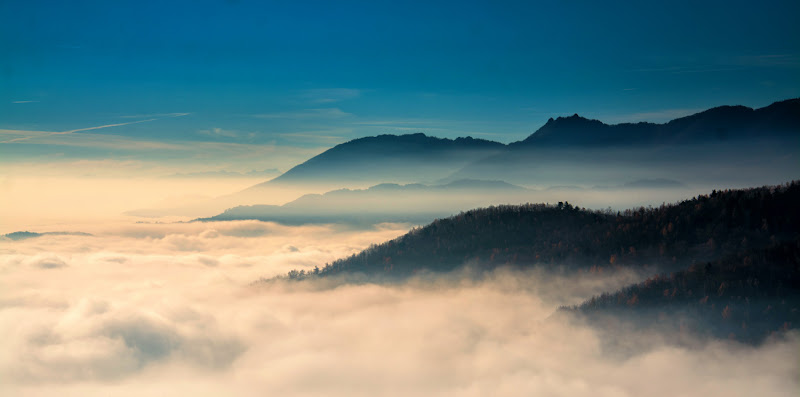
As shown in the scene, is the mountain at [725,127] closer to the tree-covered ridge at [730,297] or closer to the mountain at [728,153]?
the mountain at [728,153]

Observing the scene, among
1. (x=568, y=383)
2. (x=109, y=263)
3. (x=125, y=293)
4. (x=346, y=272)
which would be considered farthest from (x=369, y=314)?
(x=109, y=263)

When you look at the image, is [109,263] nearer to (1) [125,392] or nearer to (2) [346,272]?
(1) [125,392]

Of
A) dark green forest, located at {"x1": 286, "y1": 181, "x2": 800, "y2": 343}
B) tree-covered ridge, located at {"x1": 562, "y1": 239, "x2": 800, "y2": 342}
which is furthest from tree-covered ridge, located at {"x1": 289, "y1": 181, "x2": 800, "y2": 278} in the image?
tree-covered ridge, located at {"x1": 562, "y1": 239, "x2": 800, "y2": 342}

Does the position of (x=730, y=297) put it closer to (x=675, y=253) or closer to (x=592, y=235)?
(x=675, y=253)

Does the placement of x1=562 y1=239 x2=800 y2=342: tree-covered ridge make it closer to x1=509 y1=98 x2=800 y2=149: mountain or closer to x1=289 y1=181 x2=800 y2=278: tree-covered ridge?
x1=289 y1=181 x2=800 y2=278: tree-covered ridge

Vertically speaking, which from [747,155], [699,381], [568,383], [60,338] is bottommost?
[60,338]

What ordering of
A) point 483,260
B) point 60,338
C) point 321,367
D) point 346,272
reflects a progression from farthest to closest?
point 60,338 < point 346,272 < point 483,260 < point 321,367

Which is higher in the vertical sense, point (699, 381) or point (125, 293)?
point (699, 381)
